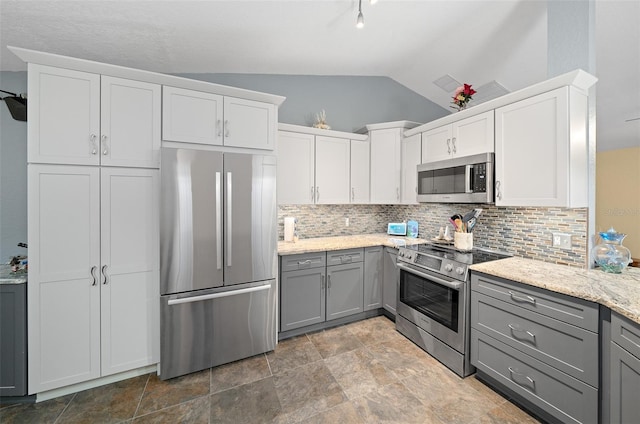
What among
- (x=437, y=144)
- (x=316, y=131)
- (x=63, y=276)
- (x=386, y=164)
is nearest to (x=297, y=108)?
(x=316, y=131)

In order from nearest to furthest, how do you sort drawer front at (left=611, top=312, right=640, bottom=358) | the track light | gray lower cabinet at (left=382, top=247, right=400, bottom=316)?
drawer front at (left=611, top=312, right=640, bottom=358), the track light, gray lower cabinet at (left=382, top=247, right=400, bottom=316)

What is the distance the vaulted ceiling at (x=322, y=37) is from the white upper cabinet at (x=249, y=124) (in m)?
0.64

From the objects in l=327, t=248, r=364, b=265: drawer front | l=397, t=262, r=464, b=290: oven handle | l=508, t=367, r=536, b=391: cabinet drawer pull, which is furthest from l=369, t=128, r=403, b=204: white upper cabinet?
l=508, t=367, r=536, b=391: cabinet drawer pull

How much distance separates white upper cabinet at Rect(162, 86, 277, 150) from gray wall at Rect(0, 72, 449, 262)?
96 centimetres

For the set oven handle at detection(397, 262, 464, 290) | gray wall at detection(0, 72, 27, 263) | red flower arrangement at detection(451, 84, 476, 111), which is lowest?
oven handle at detection(397, 262, 464, 290)

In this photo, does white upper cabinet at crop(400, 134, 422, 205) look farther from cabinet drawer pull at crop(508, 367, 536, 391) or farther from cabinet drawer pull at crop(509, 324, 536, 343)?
cabinet drawer pull at crop(508, 367, 536, 391)

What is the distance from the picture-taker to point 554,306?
5.23 feet

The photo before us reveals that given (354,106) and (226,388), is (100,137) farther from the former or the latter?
(354,106)

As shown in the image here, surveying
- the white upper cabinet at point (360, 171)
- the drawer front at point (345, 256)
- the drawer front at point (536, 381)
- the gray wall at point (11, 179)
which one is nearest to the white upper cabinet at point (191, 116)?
the gray wall at point (11, 179)

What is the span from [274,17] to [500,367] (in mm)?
3298

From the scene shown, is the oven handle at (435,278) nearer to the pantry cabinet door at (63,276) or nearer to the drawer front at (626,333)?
the drawer front at (626,333)

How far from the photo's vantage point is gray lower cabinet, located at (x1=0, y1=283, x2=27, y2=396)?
179 centimetres

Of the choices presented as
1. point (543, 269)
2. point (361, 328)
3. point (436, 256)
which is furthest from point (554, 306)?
point (361, 328)

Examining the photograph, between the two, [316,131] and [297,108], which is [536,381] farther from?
[297,108]
